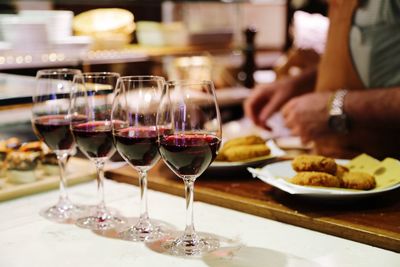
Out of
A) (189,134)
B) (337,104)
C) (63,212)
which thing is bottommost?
(63,212)

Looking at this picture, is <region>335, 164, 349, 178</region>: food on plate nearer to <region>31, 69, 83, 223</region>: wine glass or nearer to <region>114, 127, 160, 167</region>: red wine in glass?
<region>114, 127, 160, 167</region>: red wine in glass

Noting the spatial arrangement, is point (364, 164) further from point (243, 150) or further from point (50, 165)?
point (50, 165)

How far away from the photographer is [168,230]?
1126 millimetres

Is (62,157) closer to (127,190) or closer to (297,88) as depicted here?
(127,190)

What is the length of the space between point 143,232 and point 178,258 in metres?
0.14

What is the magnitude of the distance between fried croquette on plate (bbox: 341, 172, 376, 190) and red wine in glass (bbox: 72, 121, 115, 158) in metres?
0.51

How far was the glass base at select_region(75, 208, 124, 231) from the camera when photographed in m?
1.15

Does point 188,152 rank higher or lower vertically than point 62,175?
higher

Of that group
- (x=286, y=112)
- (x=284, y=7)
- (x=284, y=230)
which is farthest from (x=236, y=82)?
(x=284, y=230)

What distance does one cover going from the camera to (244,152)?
4.87 ft

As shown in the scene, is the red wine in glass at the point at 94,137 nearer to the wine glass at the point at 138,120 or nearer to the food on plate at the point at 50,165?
the wine glass at the point at 138,120

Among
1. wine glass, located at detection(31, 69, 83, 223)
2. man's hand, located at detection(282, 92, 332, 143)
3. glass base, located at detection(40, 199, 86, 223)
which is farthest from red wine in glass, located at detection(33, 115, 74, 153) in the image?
man's hand, located at detection(282, 92, 332, 143)

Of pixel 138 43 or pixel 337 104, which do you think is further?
pixel 138 43

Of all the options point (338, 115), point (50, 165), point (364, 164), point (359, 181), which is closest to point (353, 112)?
point (338, 115)
